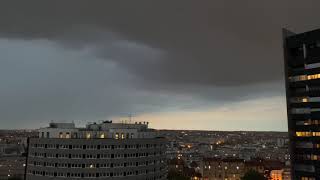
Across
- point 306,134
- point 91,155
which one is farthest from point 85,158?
point 306,134

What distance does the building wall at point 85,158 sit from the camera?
107 meters

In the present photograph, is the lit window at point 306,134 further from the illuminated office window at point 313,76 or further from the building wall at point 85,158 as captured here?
the building wall at point 85,158

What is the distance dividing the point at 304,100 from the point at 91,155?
69.0 m

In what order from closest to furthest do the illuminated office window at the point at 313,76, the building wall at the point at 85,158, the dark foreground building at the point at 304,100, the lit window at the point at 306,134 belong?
the building wall at the point at 85,158 → the dark foreground building at the point at 304,100 → the lit window at the point at 306,134 → the illuminated office window at the point at 313,76

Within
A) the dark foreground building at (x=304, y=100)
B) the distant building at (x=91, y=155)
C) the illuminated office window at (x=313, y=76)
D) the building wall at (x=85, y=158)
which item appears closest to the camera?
the building wall at (x=85, y=158)

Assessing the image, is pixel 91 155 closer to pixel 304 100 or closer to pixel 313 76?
pixel 304 100

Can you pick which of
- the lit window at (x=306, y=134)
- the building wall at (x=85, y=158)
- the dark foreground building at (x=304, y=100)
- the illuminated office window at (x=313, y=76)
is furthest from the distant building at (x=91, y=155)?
the illuminated office window at (x=313, y=76)

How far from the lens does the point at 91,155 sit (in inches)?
4252

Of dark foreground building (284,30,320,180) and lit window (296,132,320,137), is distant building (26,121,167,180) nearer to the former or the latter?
dark foreground building (284,30,320,180)

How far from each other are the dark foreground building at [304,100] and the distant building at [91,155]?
46.3m

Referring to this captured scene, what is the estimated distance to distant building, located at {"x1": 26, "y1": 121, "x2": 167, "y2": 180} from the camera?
107 metres

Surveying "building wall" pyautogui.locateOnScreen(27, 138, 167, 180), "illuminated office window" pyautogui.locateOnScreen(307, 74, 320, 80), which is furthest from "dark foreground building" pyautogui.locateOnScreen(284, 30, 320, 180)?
"building wall" pyautogui.locateOnScreen(27, 138, 167, 180)

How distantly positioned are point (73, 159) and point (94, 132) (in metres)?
14.1

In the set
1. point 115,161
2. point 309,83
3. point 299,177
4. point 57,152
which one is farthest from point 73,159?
point 309,83
